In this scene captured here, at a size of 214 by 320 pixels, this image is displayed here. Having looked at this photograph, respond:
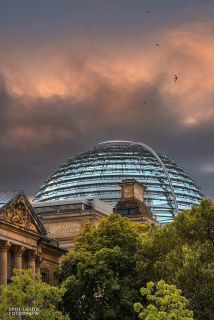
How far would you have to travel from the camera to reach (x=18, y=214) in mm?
88750

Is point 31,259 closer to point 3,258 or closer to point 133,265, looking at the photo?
point 3,258

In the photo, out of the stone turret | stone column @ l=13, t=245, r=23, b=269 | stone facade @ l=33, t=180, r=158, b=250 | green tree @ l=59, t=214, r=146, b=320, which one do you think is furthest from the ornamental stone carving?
the stone turret

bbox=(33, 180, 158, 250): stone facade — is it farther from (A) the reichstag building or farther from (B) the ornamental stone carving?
(B) the ornamental stone carving

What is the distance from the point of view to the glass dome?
590 feet

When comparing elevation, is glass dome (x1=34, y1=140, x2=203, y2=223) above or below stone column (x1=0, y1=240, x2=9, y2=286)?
above

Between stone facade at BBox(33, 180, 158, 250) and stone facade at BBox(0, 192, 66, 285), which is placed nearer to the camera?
stone facade at BBox(0, 192, 66, 285)

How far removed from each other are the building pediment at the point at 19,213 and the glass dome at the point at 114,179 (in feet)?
273

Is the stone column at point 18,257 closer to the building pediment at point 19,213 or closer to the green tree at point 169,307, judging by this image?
the building pediment at point 19,213

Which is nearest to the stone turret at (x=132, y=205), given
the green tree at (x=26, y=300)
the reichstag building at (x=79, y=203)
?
the reichstag building at (x=79, y=203)

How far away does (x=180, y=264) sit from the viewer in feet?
264

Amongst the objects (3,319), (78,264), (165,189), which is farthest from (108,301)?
(165,189)

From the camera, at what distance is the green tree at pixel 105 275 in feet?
284

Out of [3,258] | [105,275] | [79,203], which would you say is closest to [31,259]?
[3,258]

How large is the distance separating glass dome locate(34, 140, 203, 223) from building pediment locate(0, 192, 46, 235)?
3277 inches
